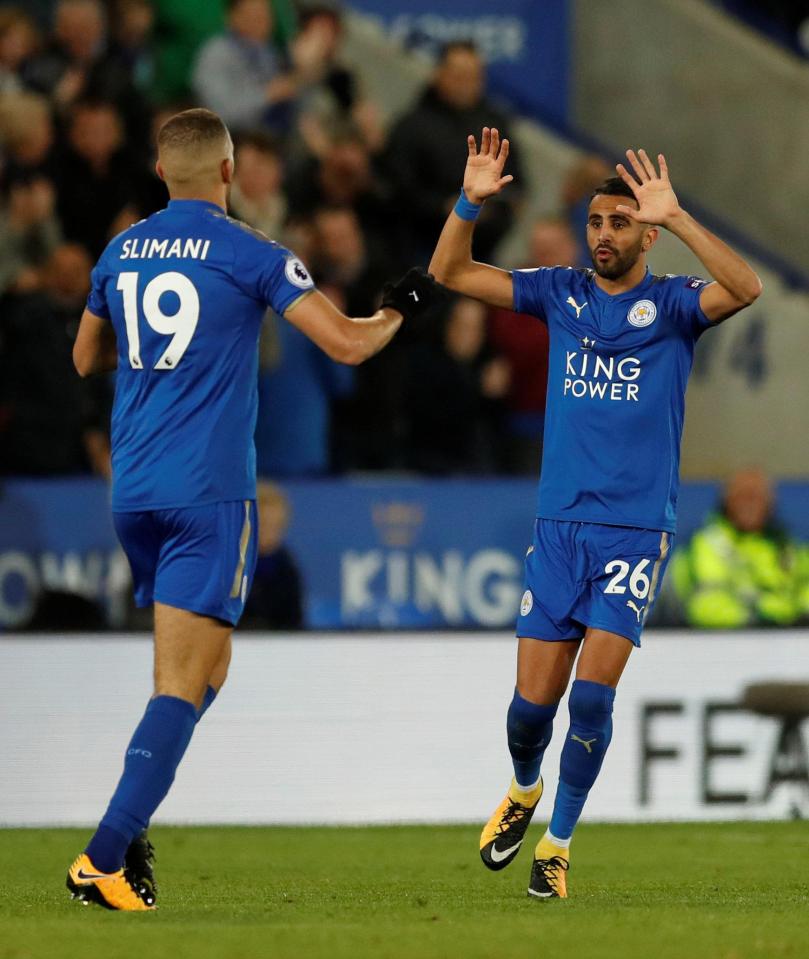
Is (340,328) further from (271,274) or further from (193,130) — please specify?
(193,130)

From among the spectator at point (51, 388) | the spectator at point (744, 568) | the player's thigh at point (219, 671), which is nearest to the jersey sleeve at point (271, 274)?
the player's thigh at point (219, 671)

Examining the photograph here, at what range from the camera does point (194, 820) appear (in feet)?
31.1

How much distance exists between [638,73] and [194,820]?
26.9 feet

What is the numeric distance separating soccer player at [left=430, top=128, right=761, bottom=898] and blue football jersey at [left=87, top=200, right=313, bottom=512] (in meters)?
1.18

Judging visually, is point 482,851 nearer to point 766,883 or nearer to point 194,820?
point 766,883

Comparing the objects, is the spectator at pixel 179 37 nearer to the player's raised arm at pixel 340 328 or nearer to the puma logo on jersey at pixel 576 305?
the puma logo on jersey at pixel 576 305

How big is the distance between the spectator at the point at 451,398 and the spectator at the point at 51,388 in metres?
1.91

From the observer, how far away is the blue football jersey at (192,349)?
5.75 meters

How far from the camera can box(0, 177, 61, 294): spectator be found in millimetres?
11539

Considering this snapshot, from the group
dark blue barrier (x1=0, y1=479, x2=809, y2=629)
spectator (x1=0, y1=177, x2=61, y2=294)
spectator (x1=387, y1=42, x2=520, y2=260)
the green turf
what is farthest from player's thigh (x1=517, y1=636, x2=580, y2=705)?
spectator (x1=387, y1=42, x2=520, y2=260)

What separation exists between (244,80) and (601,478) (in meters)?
6.85

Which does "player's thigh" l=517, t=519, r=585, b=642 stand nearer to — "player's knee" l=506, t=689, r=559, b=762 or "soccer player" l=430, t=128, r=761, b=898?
"soccer player" l=430, t=128, r=761, b=898

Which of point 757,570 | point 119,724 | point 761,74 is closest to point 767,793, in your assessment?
point 757,570

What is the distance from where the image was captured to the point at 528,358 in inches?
495
